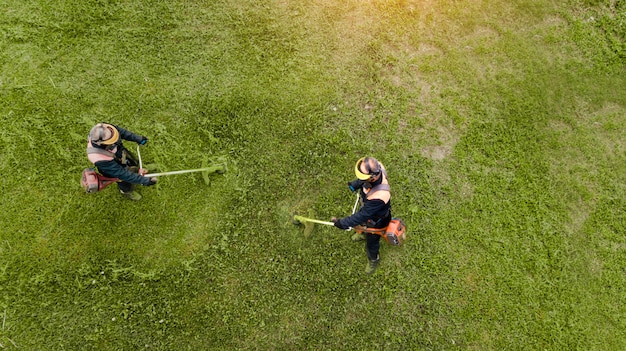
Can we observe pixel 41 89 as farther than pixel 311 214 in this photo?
Yes

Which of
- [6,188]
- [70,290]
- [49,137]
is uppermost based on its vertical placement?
[49,137]

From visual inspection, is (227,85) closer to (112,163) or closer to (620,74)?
(112,163)

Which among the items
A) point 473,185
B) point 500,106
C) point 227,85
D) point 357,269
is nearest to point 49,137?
point 227,85

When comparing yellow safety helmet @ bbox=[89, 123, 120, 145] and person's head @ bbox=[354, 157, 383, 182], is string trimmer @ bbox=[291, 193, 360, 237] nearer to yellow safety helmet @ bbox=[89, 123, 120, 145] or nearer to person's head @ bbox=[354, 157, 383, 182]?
person's head @ bbox=[354, 157, 383, 182]

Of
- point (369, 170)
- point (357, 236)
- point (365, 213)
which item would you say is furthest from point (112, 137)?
point (357, 236)

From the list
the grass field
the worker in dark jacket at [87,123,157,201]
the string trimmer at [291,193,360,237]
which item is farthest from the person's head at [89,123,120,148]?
the string trimmer at [291,193,360,237]

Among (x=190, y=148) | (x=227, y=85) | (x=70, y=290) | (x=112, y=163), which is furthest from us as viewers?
(x=227, y=85)
